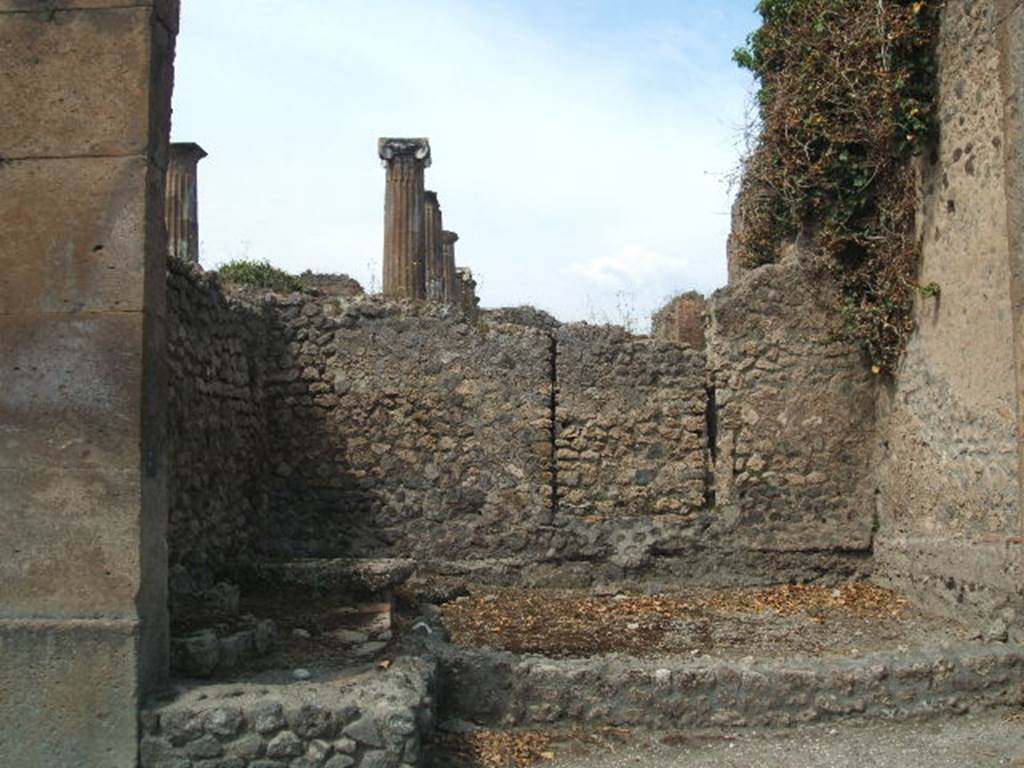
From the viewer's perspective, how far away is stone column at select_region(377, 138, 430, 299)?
14.9m

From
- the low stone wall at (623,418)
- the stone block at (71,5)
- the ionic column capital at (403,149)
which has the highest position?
the ionic column capital at (403,149)

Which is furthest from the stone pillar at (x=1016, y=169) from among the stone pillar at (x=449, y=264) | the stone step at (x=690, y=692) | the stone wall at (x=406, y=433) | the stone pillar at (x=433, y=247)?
the stone pillar at (x=449, y=264)

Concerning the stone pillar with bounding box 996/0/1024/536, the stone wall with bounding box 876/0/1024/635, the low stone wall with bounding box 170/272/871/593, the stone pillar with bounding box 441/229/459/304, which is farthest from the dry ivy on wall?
the stone pillar with bounding box 441/229/459/304

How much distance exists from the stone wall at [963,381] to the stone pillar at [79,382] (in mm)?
4775

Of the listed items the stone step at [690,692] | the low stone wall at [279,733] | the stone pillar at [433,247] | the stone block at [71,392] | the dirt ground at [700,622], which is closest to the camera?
the low stone wall at [279,733]

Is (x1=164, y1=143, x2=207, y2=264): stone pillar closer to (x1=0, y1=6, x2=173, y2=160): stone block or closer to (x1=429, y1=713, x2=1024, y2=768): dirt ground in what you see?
(x1=0, y1=6, x2=173, y2=160): stone block

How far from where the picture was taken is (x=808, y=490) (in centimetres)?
866

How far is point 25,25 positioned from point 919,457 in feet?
20.4

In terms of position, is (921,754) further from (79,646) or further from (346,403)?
(346,403)

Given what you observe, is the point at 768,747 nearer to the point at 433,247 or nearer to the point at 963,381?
the point at 963,381

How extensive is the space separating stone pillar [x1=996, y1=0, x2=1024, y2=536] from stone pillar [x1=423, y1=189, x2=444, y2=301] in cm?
1036

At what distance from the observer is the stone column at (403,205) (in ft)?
48.8

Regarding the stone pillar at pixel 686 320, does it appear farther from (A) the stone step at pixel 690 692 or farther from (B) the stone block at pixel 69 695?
(B) the stone block at pixel 69 695

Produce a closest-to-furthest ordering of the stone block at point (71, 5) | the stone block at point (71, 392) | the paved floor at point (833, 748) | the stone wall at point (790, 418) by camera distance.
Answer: the stone block at point (71, 392), the stone block at point (71, 5), the paved floor at point (833, 748), the stone wall at point (790, 418)
